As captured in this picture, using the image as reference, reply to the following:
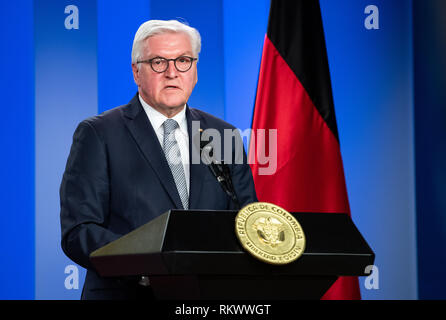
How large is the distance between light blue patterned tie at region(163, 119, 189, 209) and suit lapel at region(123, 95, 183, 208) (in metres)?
0.05

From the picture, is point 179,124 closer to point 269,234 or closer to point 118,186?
point 118,186

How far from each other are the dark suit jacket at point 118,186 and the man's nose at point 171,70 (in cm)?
20

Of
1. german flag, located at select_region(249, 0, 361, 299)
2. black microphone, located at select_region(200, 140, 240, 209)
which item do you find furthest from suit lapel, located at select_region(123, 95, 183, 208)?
german flag, located at select_region(249, 0, 361, 299)

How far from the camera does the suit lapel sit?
1887 millimetres

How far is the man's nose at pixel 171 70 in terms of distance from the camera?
7.03 ft

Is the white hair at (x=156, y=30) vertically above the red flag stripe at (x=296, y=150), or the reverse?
the white hair at (x=156, y=30)

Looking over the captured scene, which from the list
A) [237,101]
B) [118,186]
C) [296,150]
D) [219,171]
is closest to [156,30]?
[118,186]

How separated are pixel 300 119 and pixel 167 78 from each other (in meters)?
1.16

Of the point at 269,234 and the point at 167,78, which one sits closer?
the point at 269,234

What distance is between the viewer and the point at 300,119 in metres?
3.13

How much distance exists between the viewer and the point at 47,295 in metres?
3.15

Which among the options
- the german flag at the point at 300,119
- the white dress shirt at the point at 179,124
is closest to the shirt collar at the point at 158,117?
the white dress shirt at the point at 179,124

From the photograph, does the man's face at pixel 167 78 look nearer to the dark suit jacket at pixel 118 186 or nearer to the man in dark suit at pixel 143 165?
the man in dark suit at pixel 143 165
